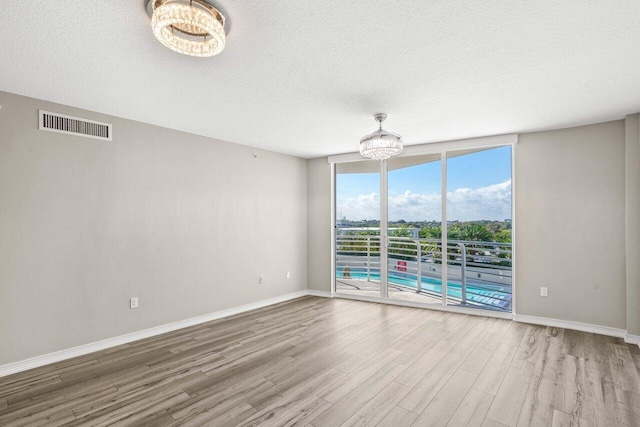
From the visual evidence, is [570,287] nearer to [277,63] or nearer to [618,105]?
[618,105]

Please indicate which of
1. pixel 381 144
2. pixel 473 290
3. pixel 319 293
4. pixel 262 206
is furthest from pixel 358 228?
pixel 381 144

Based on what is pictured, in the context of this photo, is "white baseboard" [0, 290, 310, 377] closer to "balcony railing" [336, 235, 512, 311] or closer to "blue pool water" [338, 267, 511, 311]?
"balcony railing" [336, 235, 512, 311]

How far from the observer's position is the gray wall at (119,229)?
8.99 ft

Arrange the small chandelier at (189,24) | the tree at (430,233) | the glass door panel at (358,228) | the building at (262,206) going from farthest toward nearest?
the glass door panel at (358,228)
the tree at (430,233)
the building at (262,206)
the small chandelier at (189,24)

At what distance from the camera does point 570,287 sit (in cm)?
375

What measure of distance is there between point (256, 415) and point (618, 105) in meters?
4.19

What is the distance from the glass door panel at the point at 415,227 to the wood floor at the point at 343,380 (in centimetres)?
127

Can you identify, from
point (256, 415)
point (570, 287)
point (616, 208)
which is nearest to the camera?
point (256, 415)

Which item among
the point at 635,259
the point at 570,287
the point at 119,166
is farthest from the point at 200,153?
the point at 635,259

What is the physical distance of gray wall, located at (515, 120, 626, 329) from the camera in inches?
139

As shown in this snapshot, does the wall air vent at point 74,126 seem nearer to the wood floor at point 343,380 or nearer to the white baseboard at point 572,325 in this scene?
the wood floor at point 343,380

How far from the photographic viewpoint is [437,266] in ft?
15.6

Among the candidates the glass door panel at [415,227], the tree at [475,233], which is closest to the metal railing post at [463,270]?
the tree at [475,233]

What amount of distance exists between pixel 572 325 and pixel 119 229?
5.30m
